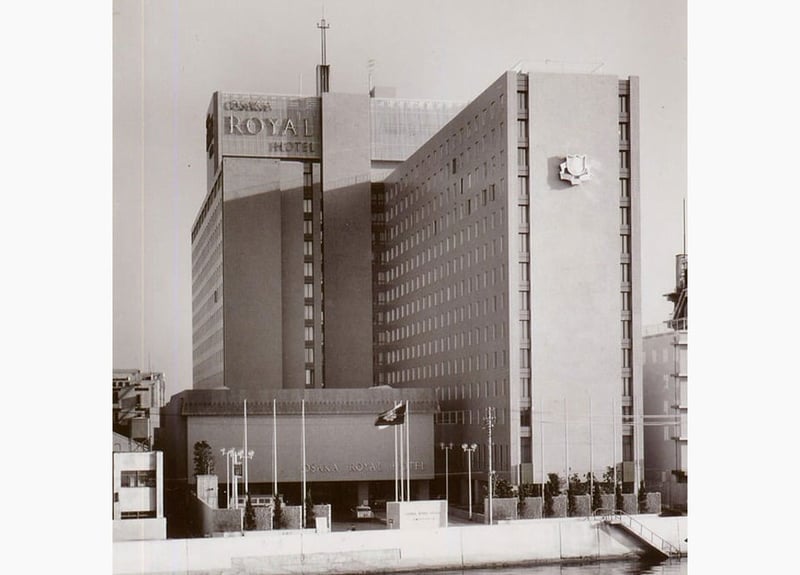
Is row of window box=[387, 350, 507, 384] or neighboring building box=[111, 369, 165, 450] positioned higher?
row of window box=[387, 350, 507, 384]

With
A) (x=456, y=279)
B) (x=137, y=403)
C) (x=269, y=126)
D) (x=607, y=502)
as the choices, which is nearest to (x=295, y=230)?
(x=269, y=126)

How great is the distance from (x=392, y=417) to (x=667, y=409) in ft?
6.29

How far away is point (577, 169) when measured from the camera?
8305 millimetres

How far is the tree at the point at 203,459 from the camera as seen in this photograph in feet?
24.9

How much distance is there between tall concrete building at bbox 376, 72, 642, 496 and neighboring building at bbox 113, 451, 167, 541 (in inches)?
65.9

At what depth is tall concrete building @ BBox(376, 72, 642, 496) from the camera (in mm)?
8008

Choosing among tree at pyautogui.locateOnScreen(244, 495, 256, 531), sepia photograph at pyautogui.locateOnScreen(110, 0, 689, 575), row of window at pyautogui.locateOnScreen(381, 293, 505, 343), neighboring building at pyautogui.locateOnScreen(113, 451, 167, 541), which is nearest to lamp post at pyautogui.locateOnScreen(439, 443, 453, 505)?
sepia photograph at pyautogui.locateOnScreen(110, 0, 689, 575)

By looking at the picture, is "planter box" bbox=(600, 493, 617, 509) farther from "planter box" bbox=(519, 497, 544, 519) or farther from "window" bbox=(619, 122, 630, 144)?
"window" bbox=(619, 122, 630, 144)

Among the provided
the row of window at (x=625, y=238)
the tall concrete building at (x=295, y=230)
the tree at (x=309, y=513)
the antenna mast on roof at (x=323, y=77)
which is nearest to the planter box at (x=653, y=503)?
the row of window at (x=625, y=238)
